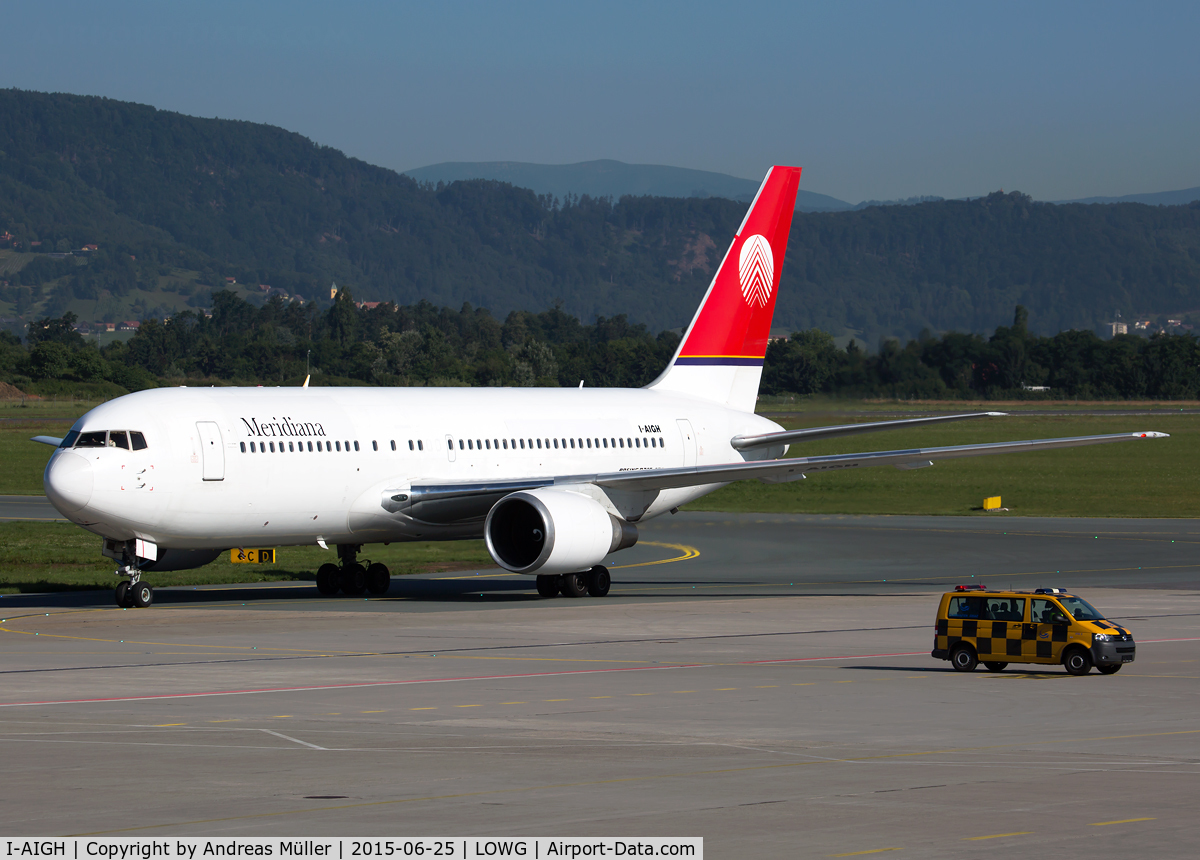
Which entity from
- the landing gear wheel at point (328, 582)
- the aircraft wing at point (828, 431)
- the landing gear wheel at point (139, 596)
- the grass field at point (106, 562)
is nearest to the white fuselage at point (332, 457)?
the landing gear wheel at point (139, 596)

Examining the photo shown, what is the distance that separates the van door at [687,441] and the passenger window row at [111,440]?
15613 mm

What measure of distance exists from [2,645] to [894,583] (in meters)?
21.3

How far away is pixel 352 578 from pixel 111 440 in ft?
25.3

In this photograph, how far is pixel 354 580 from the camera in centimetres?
3809

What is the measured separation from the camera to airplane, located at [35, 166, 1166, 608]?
107 ft

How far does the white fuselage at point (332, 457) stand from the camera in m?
32.5

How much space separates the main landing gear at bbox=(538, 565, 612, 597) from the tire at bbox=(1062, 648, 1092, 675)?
50.6 ft

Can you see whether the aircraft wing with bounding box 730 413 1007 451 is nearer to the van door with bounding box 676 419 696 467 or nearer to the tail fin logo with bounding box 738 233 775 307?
the van door with bounding box 676 419 696 467

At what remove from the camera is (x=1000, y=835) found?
12438 millimetres

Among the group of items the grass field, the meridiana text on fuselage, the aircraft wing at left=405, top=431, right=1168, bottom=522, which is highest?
the meridiana text on fuselage

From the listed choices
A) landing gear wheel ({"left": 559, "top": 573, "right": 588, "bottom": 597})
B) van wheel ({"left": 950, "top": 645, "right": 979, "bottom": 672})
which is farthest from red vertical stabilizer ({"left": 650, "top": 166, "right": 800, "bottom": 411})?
van wheel ({"left": 950, "top": 645, "right": 979, "bottom": 672})

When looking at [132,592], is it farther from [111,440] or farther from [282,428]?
[282,428]

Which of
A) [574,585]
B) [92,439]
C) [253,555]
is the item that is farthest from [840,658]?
[92,439]

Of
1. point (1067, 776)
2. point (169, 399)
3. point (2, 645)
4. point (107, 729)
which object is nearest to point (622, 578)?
point (169, 399)
